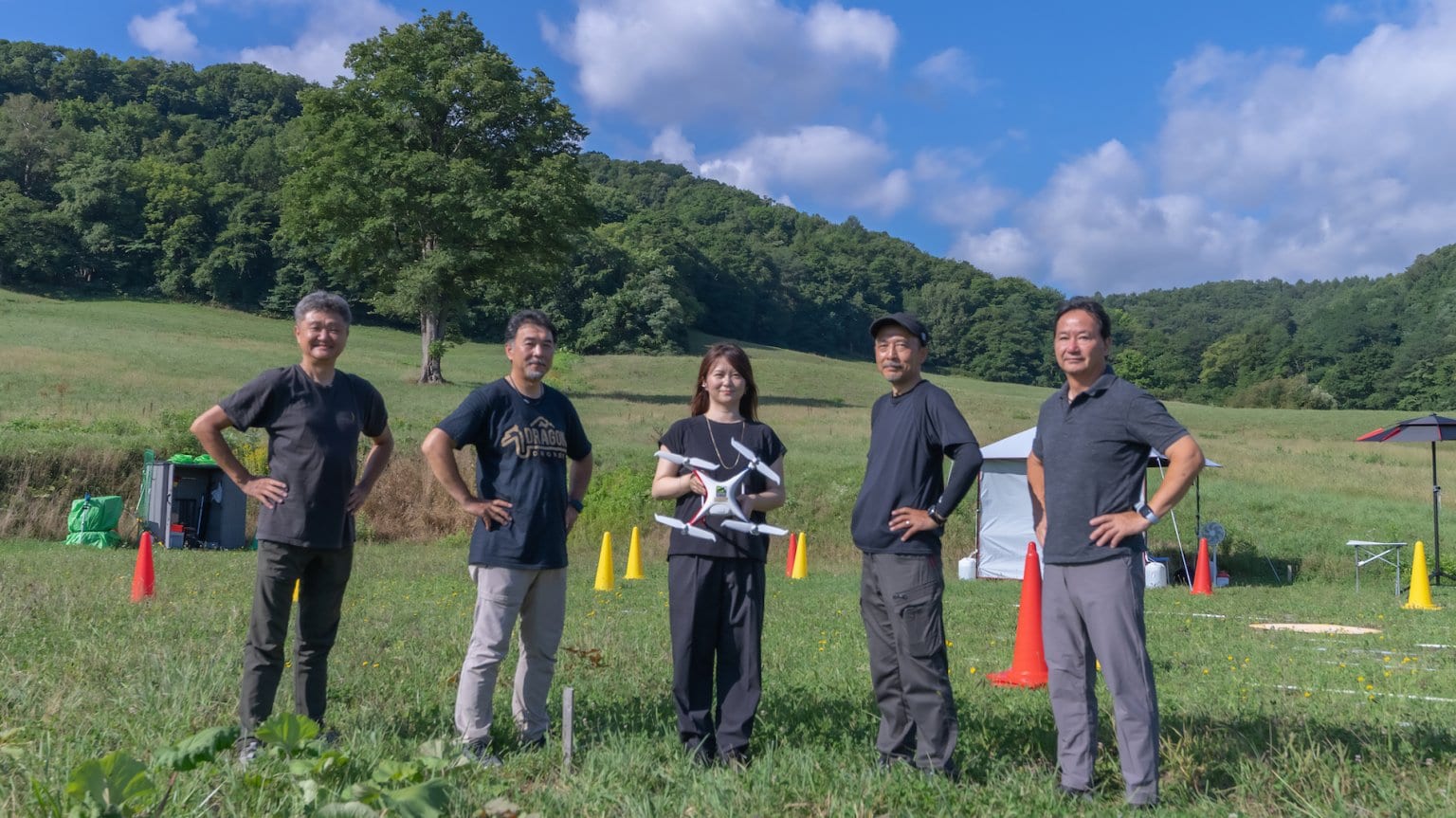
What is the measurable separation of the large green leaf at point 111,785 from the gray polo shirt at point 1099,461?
10.4 feet

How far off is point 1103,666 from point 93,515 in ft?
54.1

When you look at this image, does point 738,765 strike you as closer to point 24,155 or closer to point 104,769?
point 104,769

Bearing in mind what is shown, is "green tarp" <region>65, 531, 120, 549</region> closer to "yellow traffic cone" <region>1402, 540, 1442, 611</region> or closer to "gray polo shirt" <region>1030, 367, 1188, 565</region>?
"gray polo shirt" <region>1030, 367, 1188, 565</region>

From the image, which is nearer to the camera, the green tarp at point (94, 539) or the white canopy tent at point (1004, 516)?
the green tarp at point (94, 539)

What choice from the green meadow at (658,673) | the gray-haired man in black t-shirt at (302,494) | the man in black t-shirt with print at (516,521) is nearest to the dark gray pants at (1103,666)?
the green meadow at (658,673)

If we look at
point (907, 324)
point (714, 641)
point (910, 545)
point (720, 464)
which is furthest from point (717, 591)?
point (907, 324)

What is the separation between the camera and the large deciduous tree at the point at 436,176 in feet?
131

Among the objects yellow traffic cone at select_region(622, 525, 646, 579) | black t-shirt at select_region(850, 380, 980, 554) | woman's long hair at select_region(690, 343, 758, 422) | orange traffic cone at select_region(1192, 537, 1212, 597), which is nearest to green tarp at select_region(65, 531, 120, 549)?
yellow traffic cone at select_region(622, 525, 646, 579)

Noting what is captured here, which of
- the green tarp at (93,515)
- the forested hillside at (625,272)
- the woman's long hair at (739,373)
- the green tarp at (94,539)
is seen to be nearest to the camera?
the woman's long hair at (739,373)

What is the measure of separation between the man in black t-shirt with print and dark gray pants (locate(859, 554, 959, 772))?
132 centimetres

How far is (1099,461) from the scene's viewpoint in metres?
4.08

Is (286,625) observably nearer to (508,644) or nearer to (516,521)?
(508,644)

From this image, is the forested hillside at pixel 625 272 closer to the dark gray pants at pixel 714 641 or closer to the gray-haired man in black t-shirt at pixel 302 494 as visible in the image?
the gray-haired man in black t-shirt at pixel 302 494

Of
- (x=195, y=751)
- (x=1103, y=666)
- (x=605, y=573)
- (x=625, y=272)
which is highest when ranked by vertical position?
(x=625, y=272)
